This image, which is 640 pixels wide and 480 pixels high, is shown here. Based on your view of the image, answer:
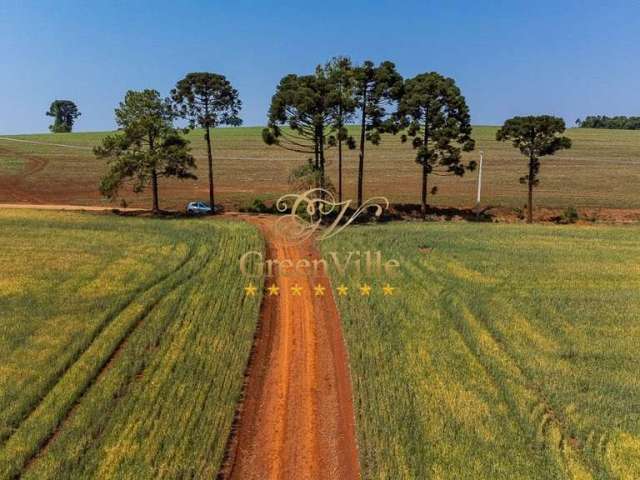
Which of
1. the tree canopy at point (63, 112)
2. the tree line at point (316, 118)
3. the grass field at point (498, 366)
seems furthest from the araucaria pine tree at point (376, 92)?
the tree canopy at point (63, 112)

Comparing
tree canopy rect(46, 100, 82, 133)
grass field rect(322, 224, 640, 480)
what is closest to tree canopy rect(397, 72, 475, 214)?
grass field rect(322, 224, 640, 480)

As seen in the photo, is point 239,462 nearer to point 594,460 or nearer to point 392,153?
point 594,460

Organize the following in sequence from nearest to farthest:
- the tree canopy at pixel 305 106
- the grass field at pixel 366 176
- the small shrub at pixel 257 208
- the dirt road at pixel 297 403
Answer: the dirt road at pixel 297 403
the tree canopy at pixel 305 106
the small shrub at pixel 257 208
the grass field at pixel 366 176

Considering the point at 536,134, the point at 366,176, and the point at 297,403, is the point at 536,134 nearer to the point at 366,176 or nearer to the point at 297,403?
the point at 366,176

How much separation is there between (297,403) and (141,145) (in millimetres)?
34106

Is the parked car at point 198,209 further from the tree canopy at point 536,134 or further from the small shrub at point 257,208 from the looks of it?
the tree canopy at point 536,134

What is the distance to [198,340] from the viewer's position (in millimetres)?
18406

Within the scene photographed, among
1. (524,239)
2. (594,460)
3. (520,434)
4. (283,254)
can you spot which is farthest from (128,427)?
(524,239)

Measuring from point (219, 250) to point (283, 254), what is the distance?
3.77 m

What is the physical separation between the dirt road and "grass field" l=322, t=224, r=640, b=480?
1.85ft

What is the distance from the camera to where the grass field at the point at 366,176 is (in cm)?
5891

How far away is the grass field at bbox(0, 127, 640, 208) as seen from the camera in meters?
58.9

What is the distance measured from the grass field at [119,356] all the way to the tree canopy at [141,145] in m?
11.5

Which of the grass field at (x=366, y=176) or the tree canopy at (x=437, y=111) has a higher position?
the tree canopy at (x=437, y=111)
